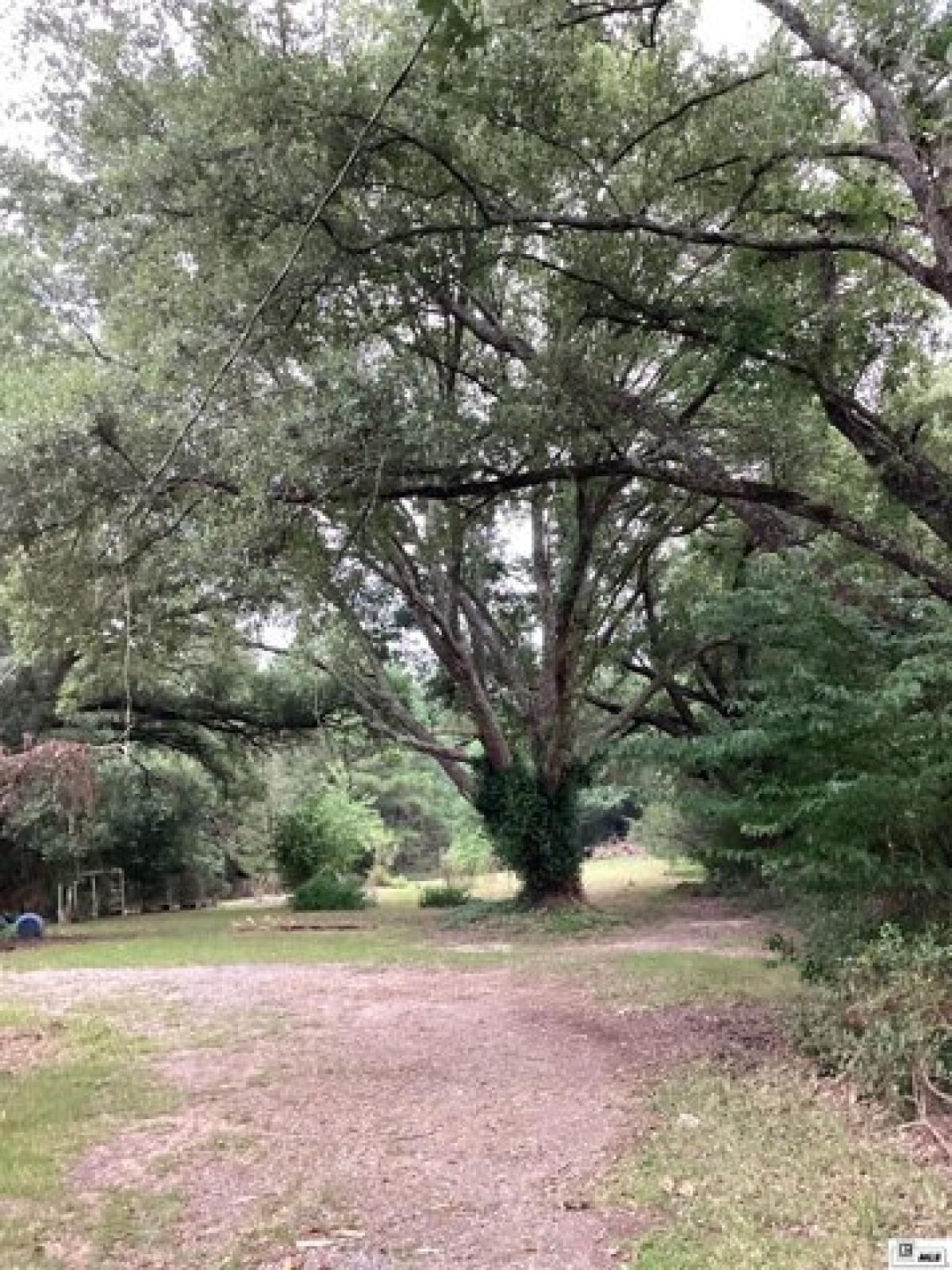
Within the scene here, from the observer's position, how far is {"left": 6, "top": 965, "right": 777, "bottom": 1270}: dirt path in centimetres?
375

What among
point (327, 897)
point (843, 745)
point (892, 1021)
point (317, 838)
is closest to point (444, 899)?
point (327, 897)

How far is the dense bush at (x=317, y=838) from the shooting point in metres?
24.4

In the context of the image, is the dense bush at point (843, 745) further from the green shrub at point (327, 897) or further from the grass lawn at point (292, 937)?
the green shrub at point (327, 897)

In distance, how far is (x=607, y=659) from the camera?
1817 cm

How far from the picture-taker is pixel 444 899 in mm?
21547

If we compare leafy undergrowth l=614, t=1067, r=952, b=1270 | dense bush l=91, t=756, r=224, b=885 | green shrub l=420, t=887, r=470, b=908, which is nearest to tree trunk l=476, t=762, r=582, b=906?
green shrub l=420, t=887, r=470, b=908

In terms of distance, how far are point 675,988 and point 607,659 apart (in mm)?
9447

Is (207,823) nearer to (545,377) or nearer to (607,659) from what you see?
(607,659)

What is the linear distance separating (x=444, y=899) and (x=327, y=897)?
7.72 feet

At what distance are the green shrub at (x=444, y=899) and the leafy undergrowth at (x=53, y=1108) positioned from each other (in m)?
13.0

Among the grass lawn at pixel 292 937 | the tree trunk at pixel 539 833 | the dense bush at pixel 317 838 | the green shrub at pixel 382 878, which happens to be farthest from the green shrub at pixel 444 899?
the green shrub at pixel 382 878

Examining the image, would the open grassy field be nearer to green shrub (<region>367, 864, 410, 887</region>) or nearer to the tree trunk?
the tree trunk

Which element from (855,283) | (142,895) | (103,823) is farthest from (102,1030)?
(142,895)

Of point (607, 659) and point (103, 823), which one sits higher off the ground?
point (607, 659)
